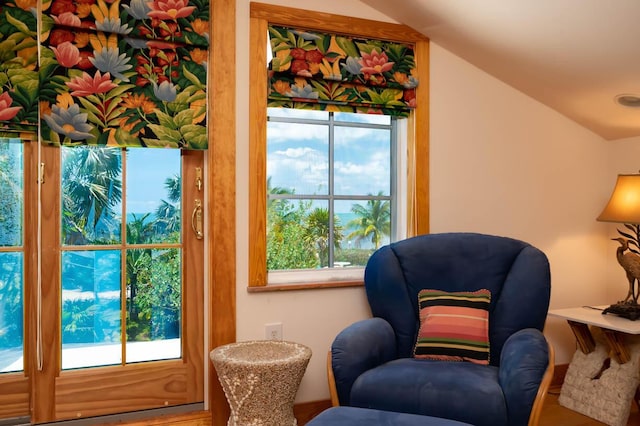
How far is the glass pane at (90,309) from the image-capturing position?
2396 millimetres

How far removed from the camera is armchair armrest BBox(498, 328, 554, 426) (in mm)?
1938

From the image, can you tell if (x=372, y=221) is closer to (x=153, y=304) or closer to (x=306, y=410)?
(x=306, y=410)

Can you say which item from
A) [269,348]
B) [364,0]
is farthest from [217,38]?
[269,348]

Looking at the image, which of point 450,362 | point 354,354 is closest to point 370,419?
point 354,354

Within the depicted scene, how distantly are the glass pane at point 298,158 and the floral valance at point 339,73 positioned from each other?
177 mm

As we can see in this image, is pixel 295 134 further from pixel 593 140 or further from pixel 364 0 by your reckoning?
pixel 593 140

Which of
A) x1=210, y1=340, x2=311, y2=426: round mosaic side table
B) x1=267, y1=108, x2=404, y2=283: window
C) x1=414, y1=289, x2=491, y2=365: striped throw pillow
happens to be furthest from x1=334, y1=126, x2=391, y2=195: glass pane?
x1=210, y1=340, x2=311, y2=426: round mosaic side table

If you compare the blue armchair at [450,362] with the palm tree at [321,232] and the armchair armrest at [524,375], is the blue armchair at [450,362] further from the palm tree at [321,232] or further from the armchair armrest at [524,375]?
the palm tree at [321,232]

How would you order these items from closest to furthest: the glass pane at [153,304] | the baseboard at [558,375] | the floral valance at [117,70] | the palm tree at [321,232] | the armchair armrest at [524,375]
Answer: the armchair armrest at [524,375] < the floral valance at [117,70] < the glass pane at [153,304] < the palm tree at [321,232] < the baseboard at [558,375]

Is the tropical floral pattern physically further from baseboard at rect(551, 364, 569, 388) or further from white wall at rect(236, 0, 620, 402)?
baseboard at rect(551, 364, 569, 388)

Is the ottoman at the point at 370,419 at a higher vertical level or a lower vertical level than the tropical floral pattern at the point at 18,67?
lower

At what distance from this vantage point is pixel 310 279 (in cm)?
281

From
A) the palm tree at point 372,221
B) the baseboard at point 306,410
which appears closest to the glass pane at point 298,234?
the palm tree at point 372,221

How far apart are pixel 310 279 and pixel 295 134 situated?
0.78 metres
